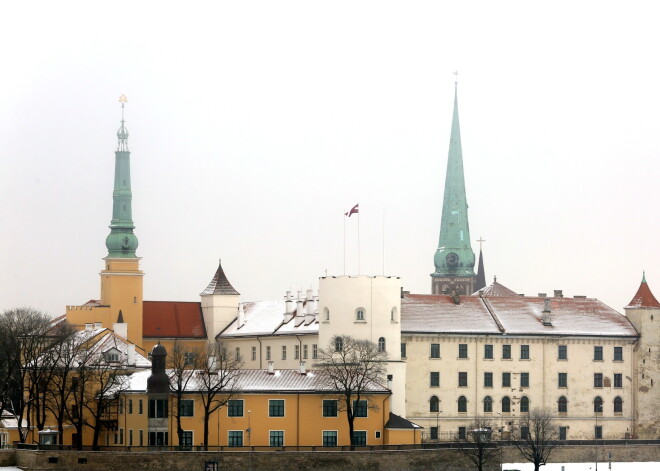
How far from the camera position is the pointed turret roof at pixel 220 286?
6319 inches

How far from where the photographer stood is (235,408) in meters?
116

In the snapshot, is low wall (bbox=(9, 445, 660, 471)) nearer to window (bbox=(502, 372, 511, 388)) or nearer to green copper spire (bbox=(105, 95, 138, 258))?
window (bbox=(502, 372, 511, 388))

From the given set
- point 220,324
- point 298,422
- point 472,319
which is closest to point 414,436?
point 298,422

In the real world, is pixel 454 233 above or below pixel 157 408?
above

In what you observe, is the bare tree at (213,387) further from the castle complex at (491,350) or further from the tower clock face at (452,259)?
the tower clock face at (452,259)

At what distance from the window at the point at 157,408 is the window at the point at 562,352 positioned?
35350 millimetres

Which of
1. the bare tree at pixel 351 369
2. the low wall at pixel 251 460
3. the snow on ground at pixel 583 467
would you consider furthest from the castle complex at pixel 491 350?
the low wall at pixel 251 460

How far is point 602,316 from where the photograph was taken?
465 ft

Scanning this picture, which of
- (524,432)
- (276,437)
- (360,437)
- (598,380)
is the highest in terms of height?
(598,380)

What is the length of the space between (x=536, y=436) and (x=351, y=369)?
1287cm

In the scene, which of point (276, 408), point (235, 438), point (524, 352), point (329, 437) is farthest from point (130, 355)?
point (524, 352)

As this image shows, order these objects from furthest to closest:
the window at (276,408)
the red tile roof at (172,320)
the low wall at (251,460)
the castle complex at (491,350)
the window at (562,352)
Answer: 1. the red tile roof at (172,320)
2. the window at (562,352)
3. the castle complex at (491,350)
4. the window at (276,408)
5. the low wall at (251,460)

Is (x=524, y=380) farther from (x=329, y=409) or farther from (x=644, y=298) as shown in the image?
(x=329, y=409)

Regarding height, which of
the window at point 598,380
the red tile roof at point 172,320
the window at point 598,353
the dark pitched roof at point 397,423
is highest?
the red tile roof at point 172,320
